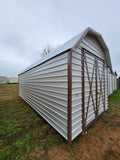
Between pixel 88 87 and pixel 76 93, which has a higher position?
pixel 88 87

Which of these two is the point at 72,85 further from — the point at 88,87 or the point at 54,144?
the point at 54,144

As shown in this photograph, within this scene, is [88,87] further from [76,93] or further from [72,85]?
[72,85]

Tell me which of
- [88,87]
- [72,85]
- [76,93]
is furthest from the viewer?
[88,87]

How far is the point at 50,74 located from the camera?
2545mm

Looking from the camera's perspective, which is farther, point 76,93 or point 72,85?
point 76,93

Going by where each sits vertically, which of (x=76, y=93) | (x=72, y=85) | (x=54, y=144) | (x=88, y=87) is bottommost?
(x=54, y=144)

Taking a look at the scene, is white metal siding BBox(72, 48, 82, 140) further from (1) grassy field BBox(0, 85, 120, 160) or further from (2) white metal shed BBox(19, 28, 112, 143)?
(1) grassy field BBox(0, 85, 120, 160)

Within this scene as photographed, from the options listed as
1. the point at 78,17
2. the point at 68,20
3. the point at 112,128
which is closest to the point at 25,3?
the point at 68,20

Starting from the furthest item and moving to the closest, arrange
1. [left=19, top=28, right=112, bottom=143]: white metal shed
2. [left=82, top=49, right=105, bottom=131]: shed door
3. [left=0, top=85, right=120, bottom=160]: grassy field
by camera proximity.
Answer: [left=82, top=49, right=105, bottom=131]: shed door < [left=19, top=28, right=112, bottom=143]: white metal shed < [left=0, top=85, right=120, bottom=160]: grassy field

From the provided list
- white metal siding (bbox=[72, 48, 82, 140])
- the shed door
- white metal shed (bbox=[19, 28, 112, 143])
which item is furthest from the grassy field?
the shed door

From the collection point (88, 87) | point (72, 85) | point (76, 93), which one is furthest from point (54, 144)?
point (88, 87)

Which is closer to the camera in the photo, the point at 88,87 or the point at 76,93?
the point at 76,93

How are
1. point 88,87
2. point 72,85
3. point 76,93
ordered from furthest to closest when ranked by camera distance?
1. point 88,87
2. point 76,93
3. point 72,85

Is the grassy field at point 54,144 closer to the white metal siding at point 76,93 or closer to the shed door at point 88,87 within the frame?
the white metal siding at point 76,93
